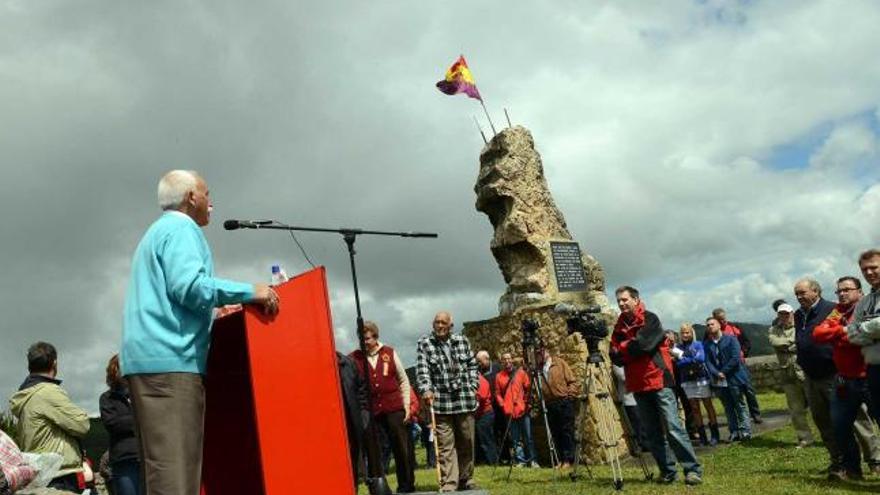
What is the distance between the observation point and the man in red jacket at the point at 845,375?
6266mm

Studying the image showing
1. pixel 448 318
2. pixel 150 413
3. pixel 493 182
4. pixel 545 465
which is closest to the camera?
pixel 150 413

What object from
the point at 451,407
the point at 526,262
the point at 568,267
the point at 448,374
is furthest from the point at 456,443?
the point at 568,267

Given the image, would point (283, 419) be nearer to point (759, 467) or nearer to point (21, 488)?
point (21, 488)

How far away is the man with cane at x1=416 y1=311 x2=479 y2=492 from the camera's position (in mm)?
7430

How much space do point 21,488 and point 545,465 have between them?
782 centimetres

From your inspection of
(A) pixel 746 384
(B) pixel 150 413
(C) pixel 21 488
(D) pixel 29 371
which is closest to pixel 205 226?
(B) pixel 150 413

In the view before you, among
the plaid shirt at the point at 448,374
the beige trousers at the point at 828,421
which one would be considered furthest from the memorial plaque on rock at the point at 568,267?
the beige trousers at the point at 828,421

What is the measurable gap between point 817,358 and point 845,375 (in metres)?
0.82

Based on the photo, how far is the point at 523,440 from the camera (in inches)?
419

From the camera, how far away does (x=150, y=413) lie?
2.99 metres

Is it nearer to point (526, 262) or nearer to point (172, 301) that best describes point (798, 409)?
point (526, 262)

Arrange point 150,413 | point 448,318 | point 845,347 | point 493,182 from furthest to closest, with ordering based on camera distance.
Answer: point 493,182, point 448,318, point 845,347, point 150,413

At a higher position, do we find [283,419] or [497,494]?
[283,419]

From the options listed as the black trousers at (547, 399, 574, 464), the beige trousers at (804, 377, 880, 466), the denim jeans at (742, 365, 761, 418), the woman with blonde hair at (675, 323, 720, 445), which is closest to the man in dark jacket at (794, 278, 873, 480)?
the beige trousers at (804, 377, 880, 466)
